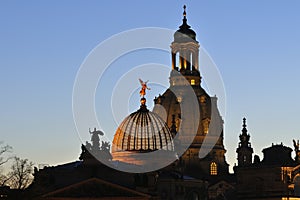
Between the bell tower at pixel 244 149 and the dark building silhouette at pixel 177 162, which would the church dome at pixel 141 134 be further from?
the bell tower at pixel 244 149

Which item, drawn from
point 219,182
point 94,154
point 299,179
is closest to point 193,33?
point 219,182

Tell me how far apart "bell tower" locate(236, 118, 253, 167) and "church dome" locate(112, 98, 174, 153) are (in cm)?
1933

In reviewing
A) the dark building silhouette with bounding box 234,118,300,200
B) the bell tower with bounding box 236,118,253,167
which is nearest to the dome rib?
the dark building silhouette with bounding box 234,118,300,200

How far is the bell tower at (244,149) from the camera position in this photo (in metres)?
130

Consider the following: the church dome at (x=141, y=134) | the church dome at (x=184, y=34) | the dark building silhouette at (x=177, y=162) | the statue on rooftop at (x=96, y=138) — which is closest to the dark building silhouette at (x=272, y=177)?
the dark building silhouette at (x=177, y=162)

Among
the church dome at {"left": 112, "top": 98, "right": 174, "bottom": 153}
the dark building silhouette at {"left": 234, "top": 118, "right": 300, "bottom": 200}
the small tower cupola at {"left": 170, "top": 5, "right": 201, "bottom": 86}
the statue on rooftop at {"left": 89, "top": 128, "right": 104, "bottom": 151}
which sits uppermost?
the small tower cupola at {"left": 170, "top": 5, "right": 201, "bottom": 86}

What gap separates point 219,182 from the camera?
125m

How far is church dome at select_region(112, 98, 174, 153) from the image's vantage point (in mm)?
110750

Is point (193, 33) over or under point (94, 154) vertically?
over

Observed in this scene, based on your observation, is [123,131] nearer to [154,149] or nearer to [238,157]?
[154,149]

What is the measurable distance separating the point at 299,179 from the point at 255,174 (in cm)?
649

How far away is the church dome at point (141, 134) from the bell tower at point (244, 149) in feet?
63.4

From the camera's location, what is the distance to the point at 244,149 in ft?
430

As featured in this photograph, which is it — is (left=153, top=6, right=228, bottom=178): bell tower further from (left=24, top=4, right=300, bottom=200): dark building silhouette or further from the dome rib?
the dome rib
